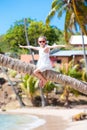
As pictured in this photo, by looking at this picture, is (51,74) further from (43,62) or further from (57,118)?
(57,118)

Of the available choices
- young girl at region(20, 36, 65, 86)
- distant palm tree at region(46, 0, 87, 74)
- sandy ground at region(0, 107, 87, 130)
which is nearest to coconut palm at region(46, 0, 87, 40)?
distant palm tree at region(46, 0, 87, 74)

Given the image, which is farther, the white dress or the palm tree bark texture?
the white dress

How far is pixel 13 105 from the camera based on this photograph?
35.0 meters

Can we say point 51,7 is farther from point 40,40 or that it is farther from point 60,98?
Answer: point 40,40

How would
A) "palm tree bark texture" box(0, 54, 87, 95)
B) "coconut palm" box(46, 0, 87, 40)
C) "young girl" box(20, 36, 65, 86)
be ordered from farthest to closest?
"coconut palm" box(46, 0, 87, 40)
"young girl" box(20, 36, 65, 86)
"palm tree bark texture" box(0, 54, 87, 95)

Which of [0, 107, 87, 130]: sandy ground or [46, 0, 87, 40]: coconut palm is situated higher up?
[46, 0, 87, 40]: coconut palm

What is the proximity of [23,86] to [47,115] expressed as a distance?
5182 millimetres

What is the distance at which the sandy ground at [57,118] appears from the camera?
2492 centimetres

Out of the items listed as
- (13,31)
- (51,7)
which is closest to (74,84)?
(51,7)

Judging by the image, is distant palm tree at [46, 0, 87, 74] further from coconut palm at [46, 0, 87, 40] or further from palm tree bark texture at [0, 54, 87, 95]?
palm tree bark texture at [0, 54, 87, 95]

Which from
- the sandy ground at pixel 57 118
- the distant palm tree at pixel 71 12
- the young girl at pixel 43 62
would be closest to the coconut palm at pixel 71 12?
the distant palm tree at pixel 71 12

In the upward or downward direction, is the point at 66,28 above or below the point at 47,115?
above

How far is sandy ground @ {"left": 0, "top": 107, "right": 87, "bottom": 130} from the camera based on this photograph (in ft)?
81.8

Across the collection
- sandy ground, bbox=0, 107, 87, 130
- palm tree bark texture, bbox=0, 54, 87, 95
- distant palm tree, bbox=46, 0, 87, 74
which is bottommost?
sandy ground, bbox=0, 107, 87, 130
